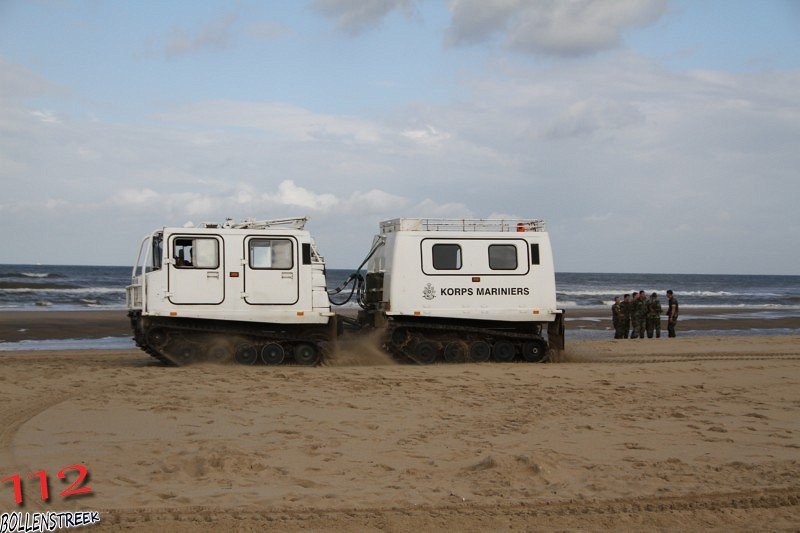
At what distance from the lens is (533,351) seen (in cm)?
1817

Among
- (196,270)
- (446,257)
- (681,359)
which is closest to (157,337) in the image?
(196,270)

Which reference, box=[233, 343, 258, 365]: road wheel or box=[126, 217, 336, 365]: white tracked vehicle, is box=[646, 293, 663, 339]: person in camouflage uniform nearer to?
box=[126, 217, 336, 365]: white tracked vehicle

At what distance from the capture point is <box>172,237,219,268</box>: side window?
16391 millimetres

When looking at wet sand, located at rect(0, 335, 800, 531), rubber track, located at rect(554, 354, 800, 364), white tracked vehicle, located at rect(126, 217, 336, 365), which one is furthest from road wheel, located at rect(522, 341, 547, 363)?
white tracked vehicle, located at rect(126, 217, 336, 365)

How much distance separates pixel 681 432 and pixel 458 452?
2895 mm

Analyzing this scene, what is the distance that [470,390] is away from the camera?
13.5m

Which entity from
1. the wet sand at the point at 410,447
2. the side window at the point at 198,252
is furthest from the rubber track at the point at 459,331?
the side window at the point at 198,252

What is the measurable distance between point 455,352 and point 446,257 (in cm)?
201

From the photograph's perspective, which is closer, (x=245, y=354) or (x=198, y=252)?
(x=198, y=252)

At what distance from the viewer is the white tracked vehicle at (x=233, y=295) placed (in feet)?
53.3

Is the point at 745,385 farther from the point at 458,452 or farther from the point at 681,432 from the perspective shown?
the point at 458,452

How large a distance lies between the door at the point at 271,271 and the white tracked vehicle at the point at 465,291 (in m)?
2.04

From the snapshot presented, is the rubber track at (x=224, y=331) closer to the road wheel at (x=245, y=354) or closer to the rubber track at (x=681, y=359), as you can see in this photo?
the road wheel at (x=245, y=354)

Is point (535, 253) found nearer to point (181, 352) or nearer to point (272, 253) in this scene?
point (272, 253)
